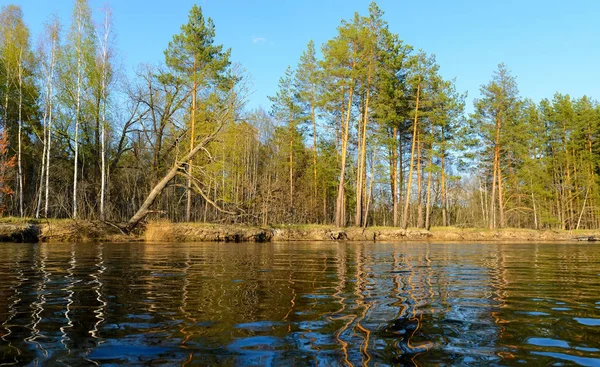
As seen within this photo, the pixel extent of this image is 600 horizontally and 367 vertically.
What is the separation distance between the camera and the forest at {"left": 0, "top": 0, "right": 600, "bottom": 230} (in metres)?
23.4

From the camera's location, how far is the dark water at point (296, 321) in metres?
2.42

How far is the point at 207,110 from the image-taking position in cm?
2356

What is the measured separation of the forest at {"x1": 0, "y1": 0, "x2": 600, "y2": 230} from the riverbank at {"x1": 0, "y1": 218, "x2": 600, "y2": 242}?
1.26 m

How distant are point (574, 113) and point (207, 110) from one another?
4352 centimetres

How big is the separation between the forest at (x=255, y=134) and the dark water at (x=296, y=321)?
46.7 ft

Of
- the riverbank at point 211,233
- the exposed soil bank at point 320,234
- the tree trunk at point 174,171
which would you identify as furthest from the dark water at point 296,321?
the exposed soil bank at point 320,234

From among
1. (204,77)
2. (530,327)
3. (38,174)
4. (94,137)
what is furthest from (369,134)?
(530,327)

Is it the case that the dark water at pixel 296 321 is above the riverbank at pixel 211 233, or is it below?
above

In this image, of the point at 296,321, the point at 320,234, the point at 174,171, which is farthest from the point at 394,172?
the point at 296,321

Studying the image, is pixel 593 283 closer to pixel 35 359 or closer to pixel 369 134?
pixel 35 359

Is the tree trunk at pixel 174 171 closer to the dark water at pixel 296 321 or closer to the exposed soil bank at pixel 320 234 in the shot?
the exposed soil bank at pixel 320 234

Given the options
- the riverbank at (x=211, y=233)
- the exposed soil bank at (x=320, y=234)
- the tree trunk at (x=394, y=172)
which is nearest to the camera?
the riverbank at (x=211, y=233)

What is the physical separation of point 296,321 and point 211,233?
1908 centimetres

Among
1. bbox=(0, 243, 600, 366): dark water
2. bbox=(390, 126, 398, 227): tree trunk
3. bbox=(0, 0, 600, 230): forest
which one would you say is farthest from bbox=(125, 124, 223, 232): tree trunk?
bbox=(390, 126, 398, 227): tree trunk
